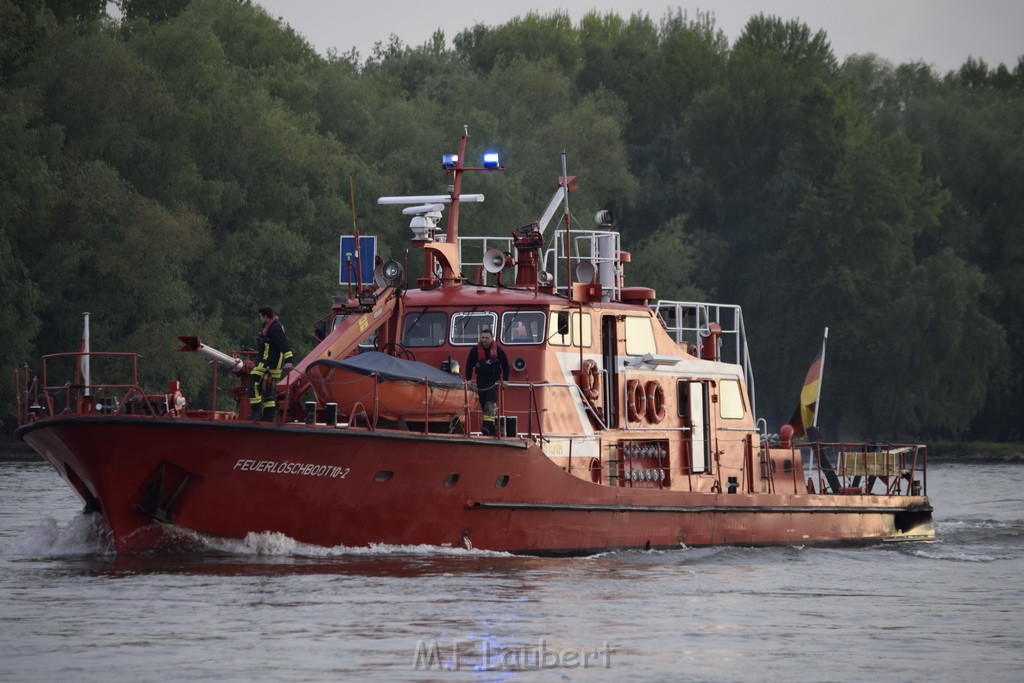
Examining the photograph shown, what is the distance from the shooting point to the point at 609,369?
23797mm

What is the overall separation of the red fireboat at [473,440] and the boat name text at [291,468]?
0.02 m

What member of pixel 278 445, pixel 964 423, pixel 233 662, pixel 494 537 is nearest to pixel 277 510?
pixel 278 445

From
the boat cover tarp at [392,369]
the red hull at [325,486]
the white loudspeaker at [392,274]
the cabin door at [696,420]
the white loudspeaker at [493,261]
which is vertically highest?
the white loudspeaker at [493,261]

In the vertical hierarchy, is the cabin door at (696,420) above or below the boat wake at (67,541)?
above

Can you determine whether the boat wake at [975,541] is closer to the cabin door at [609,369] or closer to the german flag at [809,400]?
the german flag at [809,400]

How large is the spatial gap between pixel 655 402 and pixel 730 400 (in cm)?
181

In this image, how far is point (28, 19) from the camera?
155 feet

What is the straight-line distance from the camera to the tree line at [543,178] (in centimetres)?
4697

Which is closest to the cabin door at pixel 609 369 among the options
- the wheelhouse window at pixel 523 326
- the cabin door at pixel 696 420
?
the wheelhouse window at pixel 523 326

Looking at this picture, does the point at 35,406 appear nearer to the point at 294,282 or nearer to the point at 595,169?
the point at 294,282

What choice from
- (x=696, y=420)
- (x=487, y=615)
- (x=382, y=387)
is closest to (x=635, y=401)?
(x=696, y=420)

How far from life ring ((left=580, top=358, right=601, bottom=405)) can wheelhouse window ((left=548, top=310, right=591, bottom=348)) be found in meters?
0.29

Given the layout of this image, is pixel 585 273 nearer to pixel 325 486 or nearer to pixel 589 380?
pixel 589 380

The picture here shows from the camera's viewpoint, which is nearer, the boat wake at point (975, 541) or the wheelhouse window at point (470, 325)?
the wheelhouse window at point (470, 325)
